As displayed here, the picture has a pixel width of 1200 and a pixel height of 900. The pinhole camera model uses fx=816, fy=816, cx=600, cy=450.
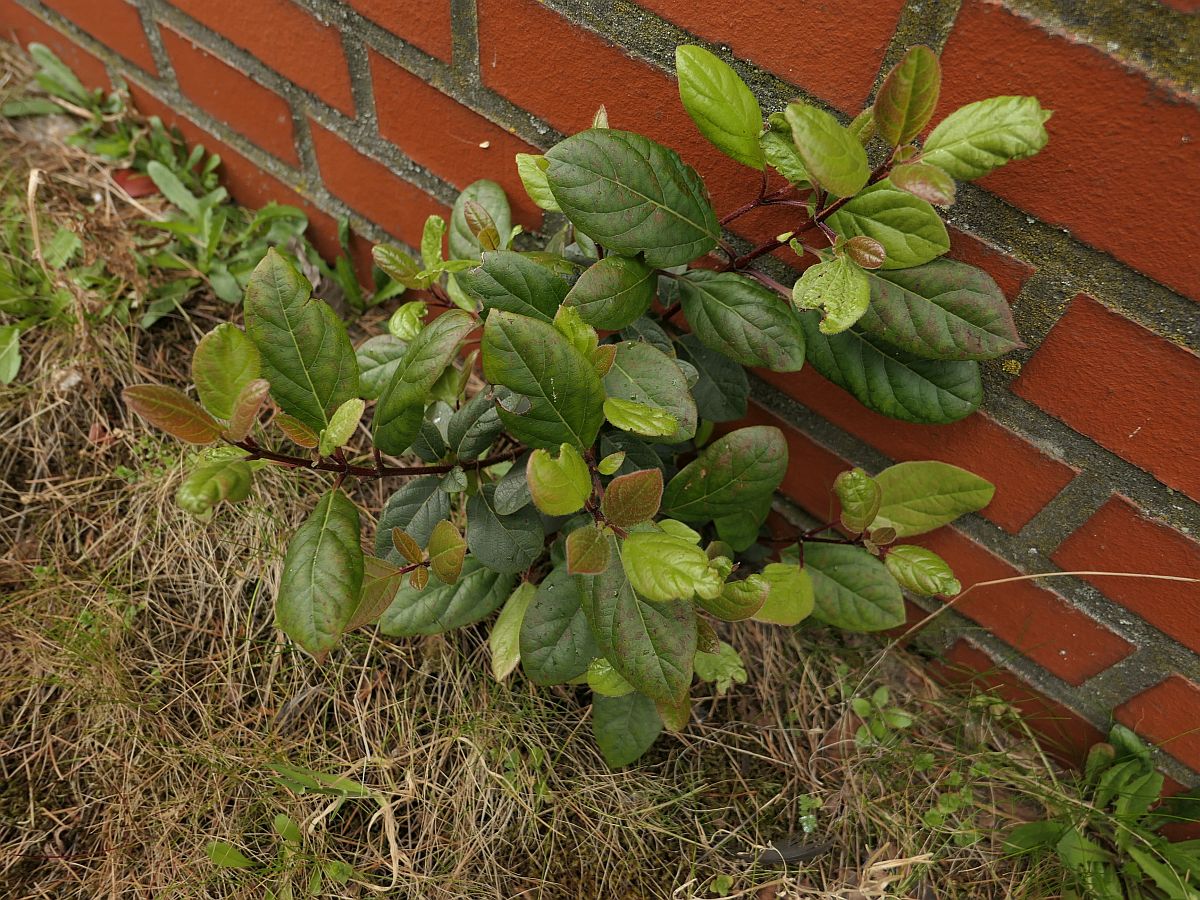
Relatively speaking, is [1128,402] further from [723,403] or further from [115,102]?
[115,102]

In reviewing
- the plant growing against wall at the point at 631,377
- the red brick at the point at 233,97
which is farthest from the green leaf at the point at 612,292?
the red brick at the point at 233,97

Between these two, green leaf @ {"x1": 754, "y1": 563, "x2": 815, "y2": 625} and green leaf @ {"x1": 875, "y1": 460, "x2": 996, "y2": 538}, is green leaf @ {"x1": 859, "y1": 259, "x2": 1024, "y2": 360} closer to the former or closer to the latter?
green leaf @ {"x1": 875, "y1": 460, "x2": 996, "y2": 538}

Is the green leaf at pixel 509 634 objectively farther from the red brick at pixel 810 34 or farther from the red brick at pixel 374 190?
the red brick at pixel 810 34

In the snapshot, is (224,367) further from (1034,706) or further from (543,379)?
(1034,706)

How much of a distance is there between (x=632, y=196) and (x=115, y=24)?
3.63ft

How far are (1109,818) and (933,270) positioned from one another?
2.55ft

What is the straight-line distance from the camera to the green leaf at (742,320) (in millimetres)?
789

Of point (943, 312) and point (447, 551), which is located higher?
point (943, 312)

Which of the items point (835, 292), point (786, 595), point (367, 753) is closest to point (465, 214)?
point (835, 292)

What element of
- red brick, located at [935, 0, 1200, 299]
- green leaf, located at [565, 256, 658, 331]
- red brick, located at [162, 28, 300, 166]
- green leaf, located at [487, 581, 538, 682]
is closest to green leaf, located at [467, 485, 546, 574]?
green leaf, located at [487, 581, 538, 682]

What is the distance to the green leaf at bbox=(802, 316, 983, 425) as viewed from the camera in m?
0.82

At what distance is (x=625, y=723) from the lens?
1.02 m

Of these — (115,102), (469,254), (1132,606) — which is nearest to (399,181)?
(469,254)

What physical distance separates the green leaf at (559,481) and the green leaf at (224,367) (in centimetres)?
25
